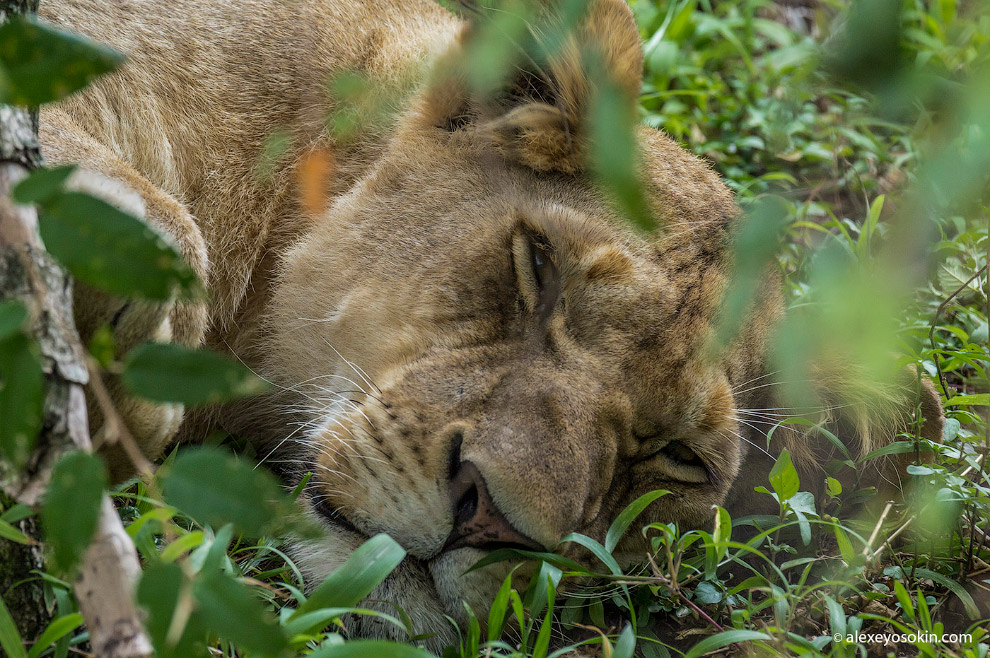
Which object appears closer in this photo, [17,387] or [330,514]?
[17,387]

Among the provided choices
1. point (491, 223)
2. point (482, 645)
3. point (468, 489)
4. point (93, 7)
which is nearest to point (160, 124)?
point (93, 7)

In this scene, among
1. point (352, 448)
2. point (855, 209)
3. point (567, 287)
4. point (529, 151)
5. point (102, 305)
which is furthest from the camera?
point (855, 209)

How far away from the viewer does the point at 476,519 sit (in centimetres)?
236

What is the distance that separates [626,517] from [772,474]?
44 centimetres

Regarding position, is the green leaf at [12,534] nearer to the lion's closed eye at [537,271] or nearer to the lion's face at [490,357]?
the lion's face at [490,357]

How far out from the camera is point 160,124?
3207mm

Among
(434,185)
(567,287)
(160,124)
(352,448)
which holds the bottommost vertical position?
(352,448)

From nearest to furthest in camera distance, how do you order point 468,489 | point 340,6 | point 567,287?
point 468,489
point 567,287
point 340,6

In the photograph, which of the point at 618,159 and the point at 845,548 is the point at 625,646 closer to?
the point at 845,548

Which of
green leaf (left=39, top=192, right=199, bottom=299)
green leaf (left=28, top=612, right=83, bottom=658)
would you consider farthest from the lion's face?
green leaf (left=39, top=192, right=199, bottom=299)

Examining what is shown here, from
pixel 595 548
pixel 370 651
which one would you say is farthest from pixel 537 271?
pixel 370 651

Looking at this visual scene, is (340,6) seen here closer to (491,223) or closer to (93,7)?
(93,7)

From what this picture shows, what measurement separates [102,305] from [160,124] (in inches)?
47.9

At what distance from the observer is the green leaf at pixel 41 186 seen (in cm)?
129
